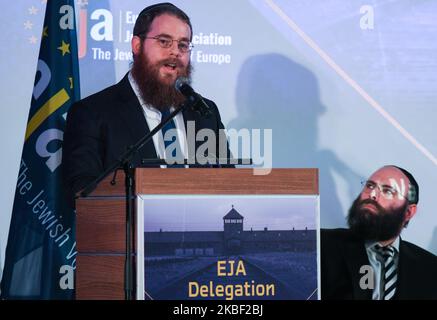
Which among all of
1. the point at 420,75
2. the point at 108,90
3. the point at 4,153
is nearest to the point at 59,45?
the point at 108,90

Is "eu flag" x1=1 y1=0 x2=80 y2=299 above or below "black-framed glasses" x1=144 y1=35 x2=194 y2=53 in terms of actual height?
below

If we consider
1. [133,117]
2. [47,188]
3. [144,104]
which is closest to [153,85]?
[144,104]

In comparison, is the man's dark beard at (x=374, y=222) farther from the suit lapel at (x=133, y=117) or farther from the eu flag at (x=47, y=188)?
the eu flag at (x=47, y=188)

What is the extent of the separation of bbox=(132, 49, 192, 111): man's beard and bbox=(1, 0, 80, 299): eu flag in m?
0.38

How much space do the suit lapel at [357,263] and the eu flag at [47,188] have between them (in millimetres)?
1685

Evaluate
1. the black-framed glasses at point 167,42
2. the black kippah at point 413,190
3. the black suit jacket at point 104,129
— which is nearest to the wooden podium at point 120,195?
the black suit jacket at point 104,129

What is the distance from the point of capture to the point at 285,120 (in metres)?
5.23

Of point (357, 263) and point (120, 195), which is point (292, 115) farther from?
point (120, 195)

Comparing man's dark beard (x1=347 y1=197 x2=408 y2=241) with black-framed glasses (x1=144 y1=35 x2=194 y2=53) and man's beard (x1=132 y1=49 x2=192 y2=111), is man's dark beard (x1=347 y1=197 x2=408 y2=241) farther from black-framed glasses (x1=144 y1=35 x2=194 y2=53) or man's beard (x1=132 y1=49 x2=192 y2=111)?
black-framed glasses (x1=144 y1=35 x2=194 y2=53)

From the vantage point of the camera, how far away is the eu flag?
482cm

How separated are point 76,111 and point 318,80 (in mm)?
1519

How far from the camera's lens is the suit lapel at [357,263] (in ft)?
16.6

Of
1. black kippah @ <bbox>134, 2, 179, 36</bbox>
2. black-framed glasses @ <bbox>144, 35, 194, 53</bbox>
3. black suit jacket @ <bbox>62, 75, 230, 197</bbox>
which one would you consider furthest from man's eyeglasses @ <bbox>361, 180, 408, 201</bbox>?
black kippah @ <bbox>134, 2, 179, 36</bbox>
